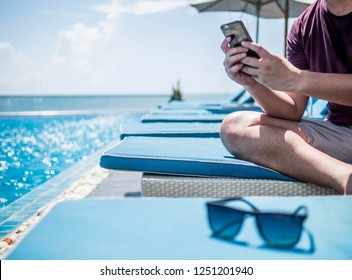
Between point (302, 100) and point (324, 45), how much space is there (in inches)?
10.8

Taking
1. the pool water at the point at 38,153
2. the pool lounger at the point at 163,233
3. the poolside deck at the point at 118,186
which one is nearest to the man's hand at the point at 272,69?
the pool lounger at the point at 163,233

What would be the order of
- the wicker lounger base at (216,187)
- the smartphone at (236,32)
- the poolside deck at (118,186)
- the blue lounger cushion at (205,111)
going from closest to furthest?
the smartphone at (236,32) → the wicker lounger base at (216,187) → the poolside deck at (118,186) → the blue lounger cushion at (205,111)

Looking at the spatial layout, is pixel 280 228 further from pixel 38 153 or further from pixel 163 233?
pixel 38 153

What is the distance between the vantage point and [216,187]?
170 centimetres

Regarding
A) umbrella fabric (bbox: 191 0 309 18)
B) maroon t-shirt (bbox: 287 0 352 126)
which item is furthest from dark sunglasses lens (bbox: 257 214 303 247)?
umbrella fabric (bbox: 191 0 309 18)

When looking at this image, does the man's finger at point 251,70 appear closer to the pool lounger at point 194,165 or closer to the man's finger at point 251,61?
the man's finger at point 251,61

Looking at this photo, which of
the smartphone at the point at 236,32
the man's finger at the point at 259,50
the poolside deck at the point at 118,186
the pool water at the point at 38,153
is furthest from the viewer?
the pool water at the point at 38,153

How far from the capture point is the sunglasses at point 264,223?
865mm

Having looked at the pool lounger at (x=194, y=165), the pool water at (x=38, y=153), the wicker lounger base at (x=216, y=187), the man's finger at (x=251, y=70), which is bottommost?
the pool water at (x=38, y=153)

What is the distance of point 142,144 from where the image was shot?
7.04 feet

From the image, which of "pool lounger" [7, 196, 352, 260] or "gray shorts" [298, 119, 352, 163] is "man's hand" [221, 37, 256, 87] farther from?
"pool lounger" [7, 196, 352, 260]

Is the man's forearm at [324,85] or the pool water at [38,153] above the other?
the man's forearm at [324,85]

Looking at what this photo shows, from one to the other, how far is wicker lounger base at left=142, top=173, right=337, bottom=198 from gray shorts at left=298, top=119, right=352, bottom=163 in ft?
0.64

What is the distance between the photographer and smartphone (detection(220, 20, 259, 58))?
1.45 m
